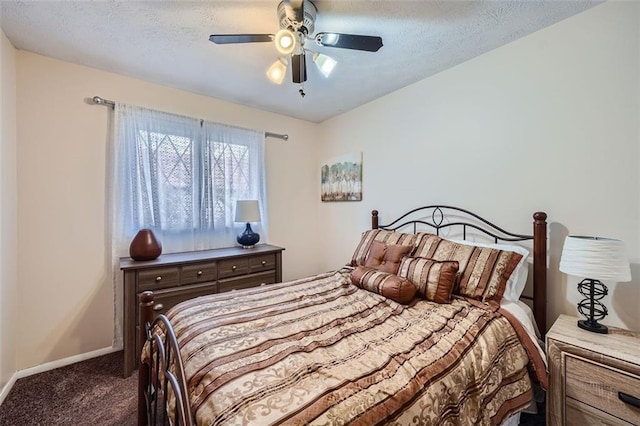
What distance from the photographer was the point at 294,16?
1562mm

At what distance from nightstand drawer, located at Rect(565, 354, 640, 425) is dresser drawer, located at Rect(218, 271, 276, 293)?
2.41 meters

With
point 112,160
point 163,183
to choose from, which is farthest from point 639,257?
point 112,160

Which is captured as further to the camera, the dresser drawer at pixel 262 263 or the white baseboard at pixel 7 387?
the dresser drawer at pixel 262 263

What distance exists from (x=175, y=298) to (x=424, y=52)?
2.96 m

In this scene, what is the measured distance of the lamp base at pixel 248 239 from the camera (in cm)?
301

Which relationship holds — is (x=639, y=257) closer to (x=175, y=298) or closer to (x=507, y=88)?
(x=507, y=88)

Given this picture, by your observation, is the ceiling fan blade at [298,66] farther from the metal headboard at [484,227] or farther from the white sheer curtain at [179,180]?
the metal headboard at [484,227]

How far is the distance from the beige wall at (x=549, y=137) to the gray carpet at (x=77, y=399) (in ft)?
3.79

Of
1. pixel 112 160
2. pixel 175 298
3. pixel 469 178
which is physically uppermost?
pixel 112 160

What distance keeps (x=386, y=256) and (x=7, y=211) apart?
2.86m

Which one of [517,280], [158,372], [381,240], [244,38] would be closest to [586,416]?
[517,280]

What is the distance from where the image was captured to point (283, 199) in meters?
3.64

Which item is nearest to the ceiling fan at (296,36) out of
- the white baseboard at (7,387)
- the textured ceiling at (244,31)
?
the textured ceiling at (244,31)

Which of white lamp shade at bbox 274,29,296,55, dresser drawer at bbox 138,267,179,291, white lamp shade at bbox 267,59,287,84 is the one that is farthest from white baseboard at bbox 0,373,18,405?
white lamp shade at bbox 274,29,296,55
